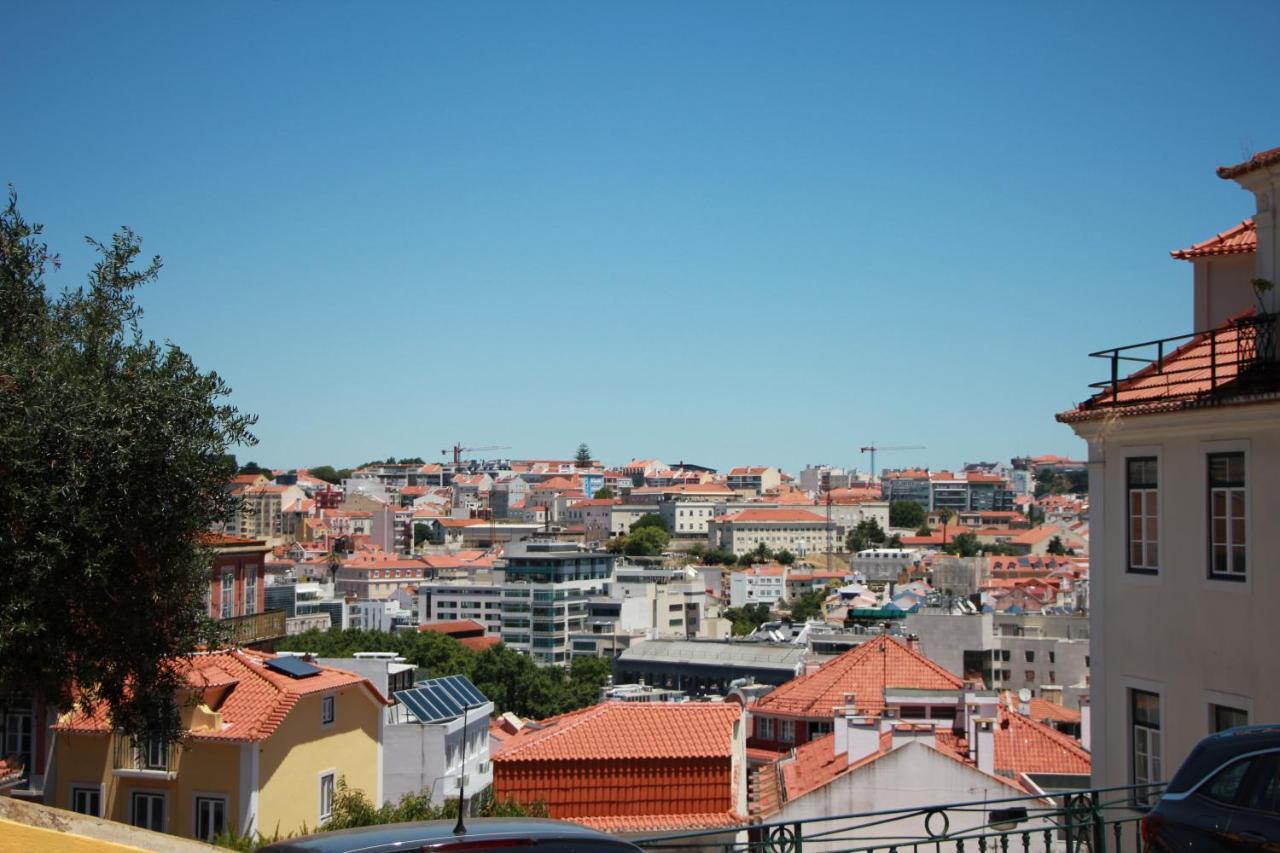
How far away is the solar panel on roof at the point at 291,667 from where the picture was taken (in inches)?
704

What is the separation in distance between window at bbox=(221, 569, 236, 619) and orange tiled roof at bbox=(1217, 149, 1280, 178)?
50.1 feet

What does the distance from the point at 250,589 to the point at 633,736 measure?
6951 mm

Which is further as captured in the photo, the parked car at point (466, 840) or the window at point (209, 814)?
the window at point (209, 814)

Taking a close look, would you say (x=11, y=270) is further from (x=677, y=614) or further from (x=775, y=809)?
(x=677, y=614)

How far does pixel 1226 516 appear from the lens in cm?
1025

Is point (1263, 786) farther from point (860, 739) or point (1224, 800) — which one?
point (860, 739)

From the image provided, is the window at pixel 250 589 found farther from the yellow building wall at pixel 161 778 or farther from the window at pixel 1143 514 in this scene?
the window at pixel 1143 514

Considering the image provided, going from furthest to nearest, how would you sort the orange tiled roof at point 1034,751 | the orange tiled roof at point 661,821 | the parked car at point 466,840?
the orange tiled roof at point 1034,751 < the orange tiled roof at point 661,821 < the parked car at point 466,840

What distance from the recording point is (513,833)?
4.79 metres

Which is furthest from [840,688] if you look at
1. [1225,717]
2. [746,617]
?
[746,617]

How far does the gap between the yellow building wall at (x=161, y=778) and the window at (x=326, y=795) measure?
6.03 ft

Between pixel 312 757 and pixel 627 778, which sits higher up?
pixel 312 757

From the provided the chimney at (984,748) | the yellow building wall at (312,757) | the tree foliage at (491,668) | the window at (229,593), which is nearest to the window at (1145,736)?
the chimney at (984,748)

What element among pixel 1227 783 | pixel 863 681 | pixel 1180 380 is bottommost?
pixel 863 681
